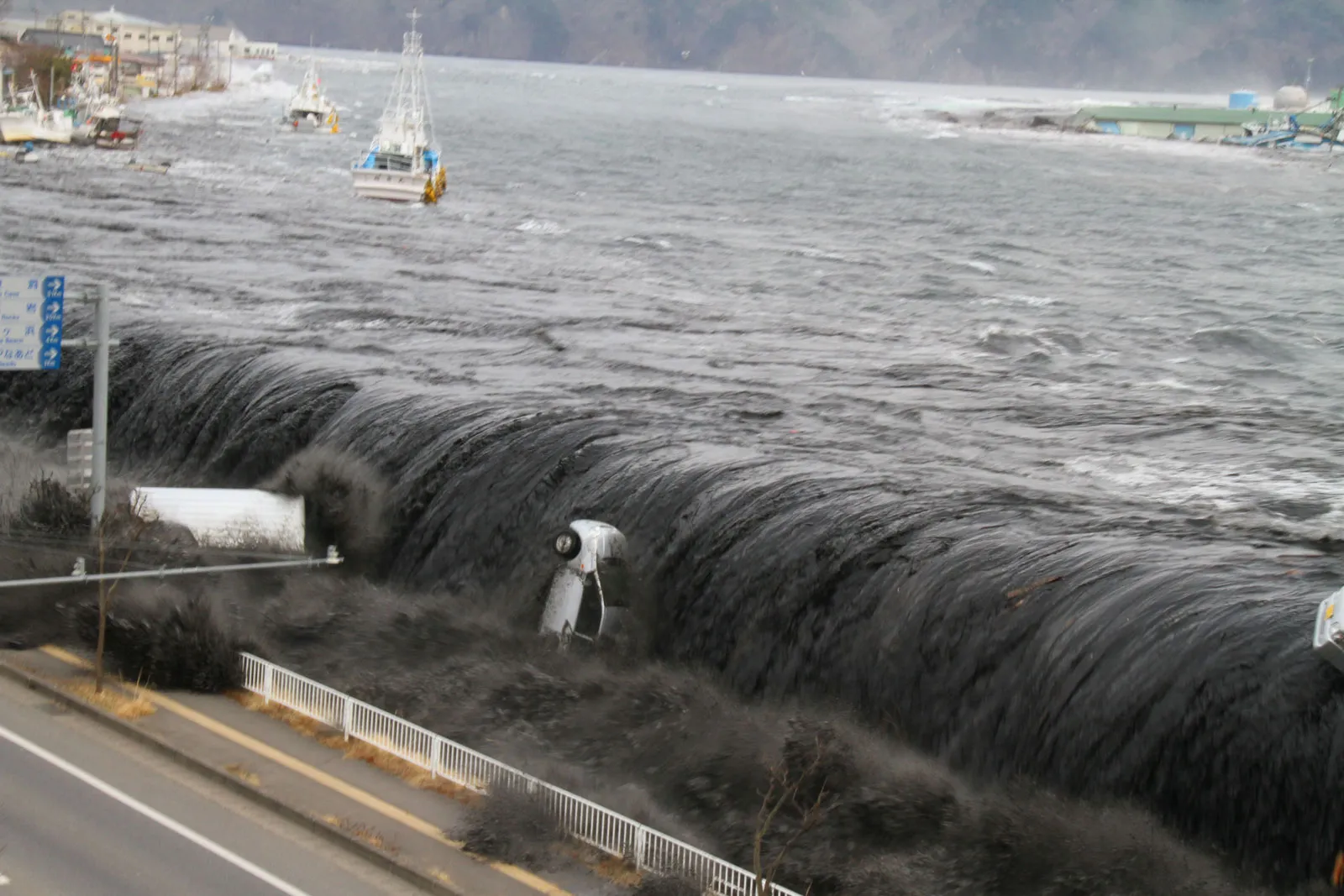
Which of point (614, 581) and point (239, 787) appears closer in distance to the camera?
point (239, 787)

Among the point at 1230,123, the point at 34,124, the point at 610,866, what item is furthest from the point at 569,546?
the point at 1230,123

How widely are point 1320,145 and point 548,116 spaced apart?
82.2 m

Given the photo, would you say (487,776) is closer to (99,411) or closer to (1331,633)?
(99,411)

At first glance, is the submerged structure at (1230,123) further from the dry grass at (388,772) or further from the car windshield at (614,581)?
the dry grass at (388,772)

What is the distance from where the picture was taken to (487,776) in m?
22.4

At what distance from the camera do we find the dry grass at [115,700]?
82.1 feet

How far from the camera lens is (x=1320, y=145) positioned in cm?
16600

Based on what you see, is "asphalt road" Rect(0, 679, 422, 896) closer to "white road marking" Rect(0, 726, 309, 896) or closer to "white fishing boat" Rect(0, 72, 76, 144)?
"white road marking" Rect(0, 726, 309, 896)

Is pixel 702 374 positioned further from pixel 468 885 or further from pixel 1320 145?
pixel 1320 145

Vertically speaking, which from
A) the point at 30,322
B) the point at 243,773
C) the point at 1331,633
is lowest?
the point at 243,773

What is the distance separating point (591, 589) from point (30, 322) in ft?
32.5

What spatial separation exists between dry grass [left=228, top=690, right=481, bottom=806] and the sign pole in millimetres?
4840

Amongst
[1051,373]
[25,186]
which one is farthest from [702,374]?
[25,186]

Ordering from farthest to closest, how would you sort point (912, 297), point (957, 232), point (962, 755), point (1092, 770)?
point (957, 232) < point (912, 297) < point (962, 755) < point (1092, 770)
